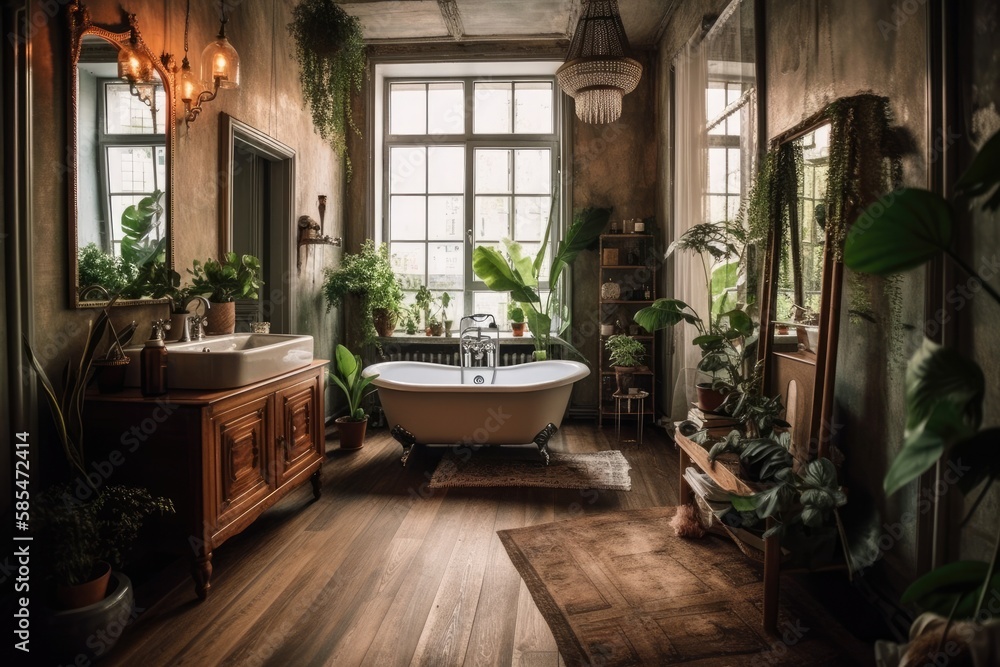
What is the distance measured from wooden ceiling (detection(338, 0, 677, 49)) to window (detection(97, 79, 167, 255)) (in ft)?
8.30

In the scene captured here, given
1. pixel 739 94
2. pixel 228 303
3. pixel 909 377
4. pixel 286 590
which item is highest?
pixel 739 94

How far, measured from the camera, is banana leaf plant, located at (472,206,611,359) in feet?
16.6

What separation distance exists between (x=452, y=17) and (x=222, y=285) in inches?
124

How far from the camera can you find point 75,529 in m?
1.87

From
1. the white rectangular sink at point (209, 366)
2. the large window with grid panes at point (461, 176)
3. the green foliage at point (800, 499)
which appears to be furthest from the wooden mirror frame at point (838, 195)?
the large window with grid panes at point (461, 176)

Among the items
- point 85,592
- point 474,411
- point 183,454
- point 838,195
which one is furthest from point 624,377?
point 85,592

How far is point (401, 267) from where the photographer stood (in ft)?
19.2

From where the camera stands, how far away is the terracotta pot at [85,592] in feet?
6.15

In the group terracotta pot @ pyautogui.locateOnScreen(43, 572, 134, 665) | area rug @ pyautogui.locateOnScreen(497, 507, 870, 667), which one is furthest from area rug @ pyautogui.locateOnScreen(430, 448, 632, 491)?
terracotta pot @ pyautogui.locateOnScreen(43, 572, 134, 665)

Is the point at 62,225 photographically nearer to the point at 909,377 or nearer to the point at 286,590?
the point at 286,590

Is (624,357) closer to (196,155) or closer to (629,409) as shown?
(629,409)

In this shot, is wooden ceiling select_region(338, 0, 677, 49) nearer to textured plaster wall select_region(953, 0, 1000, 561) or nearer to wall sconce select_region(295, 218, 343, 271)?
wall sconce select_region(295, 218, 343, 271)

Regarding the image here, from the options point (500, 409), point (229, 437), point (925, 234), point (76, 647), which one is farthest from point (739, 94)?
point (76, 647)

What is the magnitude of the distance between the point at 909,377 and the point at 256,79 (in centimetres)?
385
